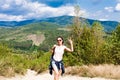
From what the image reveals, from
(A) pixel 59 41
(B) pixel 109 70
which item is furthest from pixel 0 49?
(A) pixel 59 41

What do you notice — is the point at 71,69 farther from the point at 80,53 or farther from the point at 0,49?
the point at 0,49

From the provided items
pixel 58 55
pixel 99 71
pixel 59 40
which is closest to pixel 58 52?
pixel 58 55

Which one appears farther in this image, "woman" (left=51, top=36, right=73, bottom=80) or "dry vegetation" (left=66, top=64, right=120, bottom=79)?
"dry vegetation" (left=66, top=64, right=120, bottom=79)

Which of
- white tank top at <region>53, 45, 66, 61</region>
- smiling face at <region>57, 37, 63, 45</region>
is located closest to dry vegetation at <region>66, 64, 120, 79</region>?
white tank top at <region>53, 45, 66, 61</region>

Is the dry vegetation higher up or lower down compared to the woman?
lower down

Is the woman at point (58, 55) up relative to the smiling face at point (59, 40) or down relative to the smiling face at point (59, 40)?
down

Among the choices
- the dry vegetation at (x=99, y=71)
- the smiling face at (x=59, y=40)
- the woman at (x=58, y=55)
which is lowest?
the dry vegetation at (x=99, y=71)

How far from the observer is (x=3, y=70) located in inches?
1001

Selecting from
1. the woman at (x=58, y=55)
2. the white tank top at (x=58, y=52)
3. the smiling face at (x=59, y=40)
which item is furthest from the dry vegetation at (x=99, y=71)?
the smiling face at (x=59, y=40)

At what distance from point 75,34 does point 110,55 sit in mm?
4671

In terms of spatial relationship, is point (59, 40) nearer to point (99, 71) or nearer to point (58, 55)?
point (58, 55)

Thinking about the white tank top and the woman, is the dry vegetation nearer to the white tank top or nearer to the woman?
the woman

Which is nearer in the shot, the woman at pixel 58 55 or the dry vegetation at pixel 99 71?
the woman at pixel 58 55

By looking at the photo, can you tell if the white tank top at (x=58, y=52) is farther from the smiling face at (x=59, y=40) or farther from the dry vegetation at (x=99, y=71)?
the dry vegetation at (x=99, y=71)
